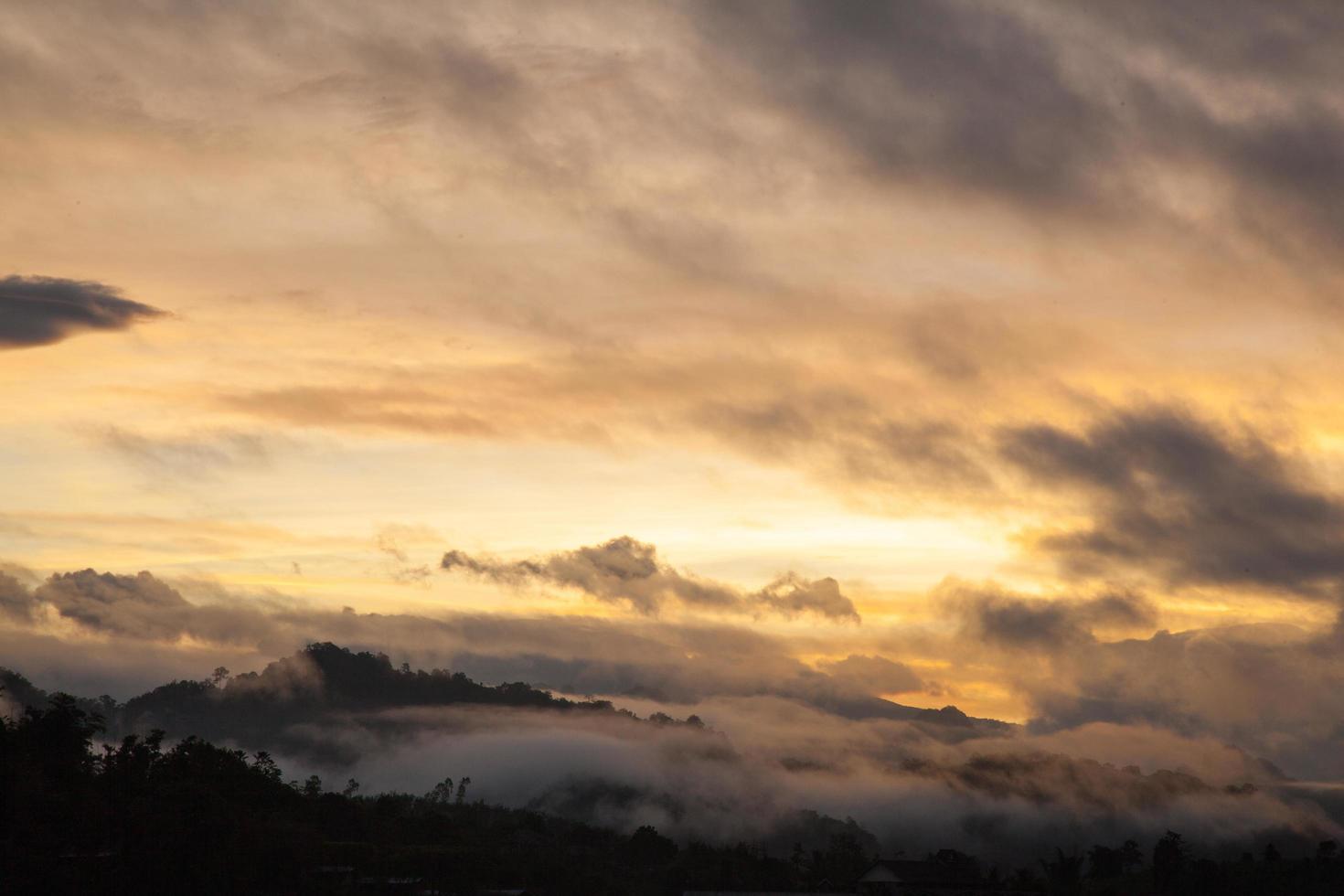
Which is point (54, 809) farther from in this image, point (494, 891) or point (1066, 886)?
point (1066, 886)

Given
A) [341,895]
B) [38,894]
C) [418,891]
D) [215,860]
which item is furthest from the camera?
[418,891]

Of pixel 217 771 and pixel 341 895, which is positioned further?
pixel 217 771

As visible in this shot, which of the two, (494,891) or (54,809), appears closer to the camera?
(54,809)

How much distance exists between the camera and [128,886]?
12569 cm

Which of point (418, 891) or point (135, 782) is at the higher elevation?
point (135, 782)

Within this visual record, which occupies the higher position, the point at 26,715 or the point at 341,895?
the point at 26,715

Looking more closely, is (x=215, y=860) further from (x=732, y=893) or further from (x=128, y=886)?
(x=732, y=893)

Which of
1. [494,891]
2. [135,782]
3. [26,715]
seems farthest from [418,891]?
[26,715]

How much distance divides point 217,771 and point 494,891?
4366 centimetres

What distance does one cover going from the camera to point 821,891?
198375 mm

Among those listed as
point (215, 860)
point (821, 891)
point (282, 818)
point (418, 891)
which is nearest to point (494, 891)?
point (418, 891)

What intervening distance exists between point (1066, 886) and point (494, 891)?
8611 cm

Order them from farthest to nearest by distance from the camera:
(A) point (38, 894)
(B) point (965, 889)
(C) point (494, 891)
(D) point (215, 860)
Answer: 1. (C) point (494, 891)
2. (B) point (965, 889)
3. (D) point (215, 860)
4. (A) point (38, 894)

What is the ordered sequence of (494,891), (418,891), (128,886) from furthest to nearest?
(494,891)
(418,891)
(128,886)
